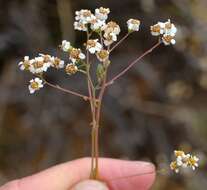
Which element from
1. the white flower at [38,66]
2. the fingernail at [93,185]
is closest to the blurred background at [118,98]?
the fingernail at [93,185]

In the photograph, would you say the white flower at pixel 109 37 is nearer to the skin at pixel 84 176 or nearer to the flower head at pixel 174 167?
the flower head at pixel 174 167

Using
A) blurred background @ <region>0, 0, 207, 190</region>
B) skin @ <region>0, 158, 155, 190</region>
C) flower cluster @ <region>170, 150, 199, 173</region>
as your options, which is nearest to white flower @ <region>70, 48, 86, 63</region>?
flower cluster @ <region>170, 150, 199, 173</region>

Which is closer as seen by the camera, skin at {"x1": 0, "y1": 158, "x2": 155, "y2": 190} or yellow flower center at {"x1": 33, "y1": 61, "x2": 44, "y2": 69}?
yellow flower center at {"x1": 33, "y1": 61, "x2": 44, "y2": 69}

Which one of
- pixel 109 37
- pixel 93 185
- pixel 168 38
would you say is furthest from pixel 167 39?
pixel 93 185

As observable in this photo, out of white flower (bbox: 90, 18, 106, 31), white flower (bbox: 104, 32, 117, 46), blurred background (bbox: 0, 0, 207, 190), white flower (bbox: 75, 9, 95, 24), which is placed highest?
blurred background (bbox: 0, 0, 207, 190)

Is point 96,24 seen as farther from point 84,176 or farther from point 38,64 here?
point 84,176

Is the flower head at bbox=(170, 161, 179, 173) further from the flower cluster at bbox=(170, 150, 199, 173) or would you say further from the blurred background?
the blurred background
